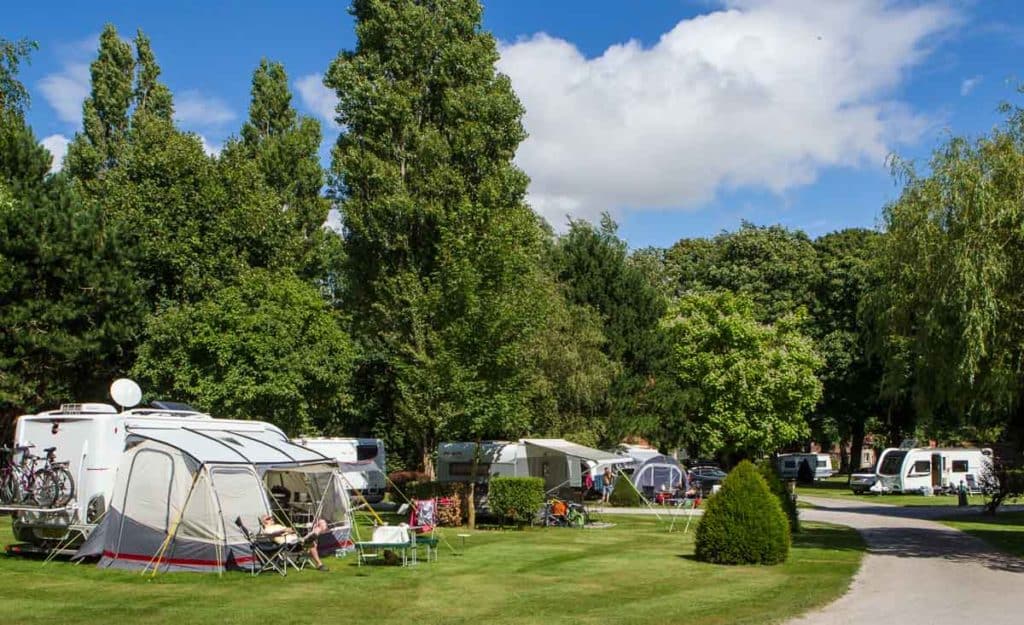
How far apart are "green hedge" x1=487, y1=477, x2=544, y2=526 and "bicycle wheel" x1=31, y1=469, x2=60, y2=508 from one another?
35.2 feet

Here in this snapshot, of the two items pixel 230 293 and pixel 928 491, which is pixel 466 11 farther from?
pixel 928 491

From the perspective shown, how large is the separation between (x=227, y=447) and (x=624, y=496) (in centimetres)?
2073

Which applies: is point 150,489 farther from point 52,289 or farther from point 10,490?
point 52,289

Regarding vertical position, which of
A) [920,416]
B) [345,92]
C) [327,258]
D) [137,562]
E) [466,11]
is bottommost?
[137,562]

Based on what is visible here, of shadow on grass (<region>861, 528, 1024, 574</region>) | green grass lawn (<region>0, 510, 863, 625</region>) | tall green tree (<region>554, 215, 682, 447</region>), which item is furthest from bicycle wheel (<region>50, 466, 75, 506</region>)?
tall green tree (<region>554, 215, 682, 447</region>)

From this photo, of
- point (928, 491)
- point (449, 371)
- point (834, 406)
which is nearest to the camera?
point (449, 371)

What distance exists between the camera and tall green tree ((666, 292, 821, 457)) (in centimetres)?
4075

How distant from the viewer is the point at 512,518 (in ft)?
77.8

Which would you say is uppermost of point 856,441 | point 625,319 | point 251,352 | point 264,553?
point 625,319

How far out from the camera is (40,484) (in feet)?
52.2

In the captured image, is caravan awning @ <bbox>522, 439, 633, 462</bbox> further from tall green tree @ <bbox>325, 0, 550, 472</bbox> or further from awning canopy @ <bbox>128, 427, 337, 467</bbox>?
awning canopy @ <bbox>128, 427, 337, 467</bbox>

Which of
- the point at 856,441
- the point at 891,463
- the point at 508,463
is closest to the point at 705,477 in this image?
the point at 891,463

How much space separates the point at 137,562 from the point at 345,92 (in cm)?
1888

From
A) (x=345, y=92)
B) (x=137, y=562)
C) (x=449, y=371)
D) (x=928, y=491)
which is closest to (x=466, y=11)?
(x=345, y=92)
